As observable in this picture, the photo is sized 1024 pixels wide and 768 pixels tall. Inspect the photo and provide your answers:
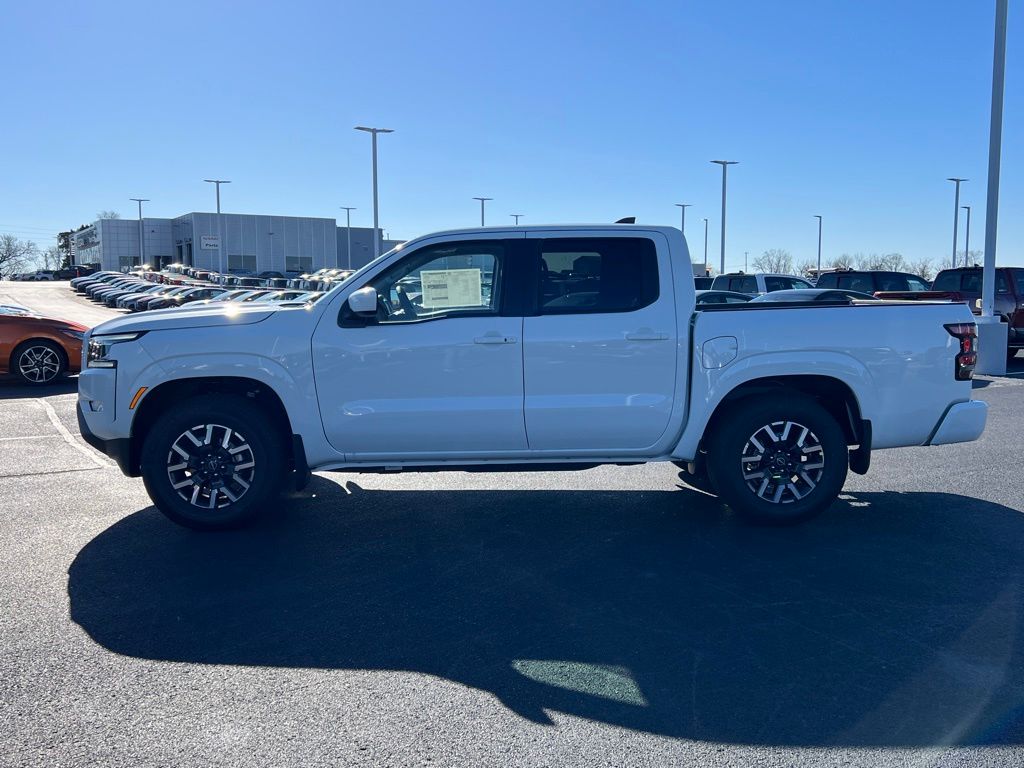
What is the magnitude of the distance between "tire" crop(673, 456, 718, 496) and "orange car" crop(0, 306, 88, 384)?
→ 10705 millimetres

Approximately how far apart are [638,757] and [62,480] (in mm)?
6032

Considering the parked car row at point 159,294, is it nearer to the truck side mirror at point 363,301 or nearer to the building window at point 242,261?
the truck side mirror at point 363,301

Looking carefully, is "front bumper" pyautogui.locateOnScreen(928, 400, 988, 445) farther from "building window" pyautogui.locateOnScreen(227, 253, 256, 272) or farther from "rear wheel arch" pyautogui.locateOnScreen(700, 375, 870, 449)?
"building window" pyautogui.locateOnScreen(227, 253, 256, 272)

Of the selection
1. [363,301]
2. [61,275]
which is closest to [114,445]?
[363,301]

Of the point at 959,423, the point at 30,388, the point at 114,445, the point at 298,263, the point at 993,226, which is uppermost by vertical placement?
the point at 298,263

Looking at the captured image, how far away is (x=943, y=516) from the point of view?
6.26 m

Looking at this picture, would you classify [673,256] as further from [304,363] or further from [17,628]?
[17,628]

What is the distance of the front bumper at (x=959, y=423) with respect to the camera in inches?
238

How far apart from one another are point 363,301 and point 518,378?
1105mm

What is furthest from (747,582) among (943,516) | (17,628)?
(17,628)

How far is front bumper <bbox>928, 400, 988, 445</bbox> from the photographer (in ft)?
19.8

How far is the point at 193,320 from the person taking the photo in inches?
229

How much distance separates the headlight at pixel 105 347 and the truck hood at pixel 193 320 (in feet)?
0.11

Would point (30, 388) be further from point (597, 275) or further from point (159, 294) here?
point (159, 294)
